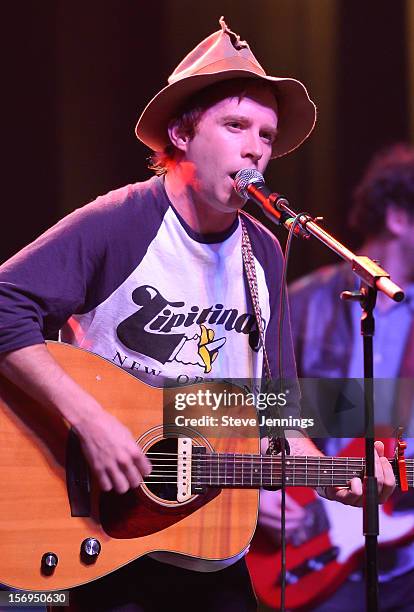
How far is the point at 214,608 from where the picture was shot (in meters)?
2.36

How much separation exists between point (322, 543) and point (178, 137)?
6.47 ft

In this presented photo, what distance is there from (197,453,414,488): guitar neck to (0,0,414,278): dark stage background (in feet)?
4.75

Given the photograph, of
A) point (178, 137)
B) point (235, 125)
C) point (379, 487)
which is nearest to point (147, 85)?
point (178, 137)

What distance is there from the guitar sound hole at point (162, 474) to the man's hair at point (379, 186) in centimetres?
179

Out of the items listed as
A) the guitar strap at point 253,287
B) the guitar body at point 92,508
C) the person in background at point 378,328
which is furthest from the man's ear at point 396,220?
the guitar body at point 92,508

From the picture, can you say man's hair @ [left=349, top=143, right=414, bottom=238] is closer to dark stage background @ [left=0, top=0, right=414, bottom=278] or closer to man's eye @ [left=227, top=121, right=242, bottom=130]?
dark stage background @ [left=0, top=0, right=414, bottom=278]

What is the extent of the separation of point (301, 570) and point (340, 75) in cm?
214

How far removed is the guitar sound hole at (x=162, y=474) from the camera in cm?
238

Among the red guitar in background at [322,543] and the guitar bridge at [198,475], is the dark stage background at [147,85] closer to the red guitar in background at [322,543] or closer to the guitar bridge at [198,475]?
the red guitar in background at [322,543]

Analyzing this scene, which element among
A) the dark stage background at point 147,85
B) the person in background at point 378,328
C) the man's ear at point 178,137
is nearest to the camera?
the man's ear at point 178,137

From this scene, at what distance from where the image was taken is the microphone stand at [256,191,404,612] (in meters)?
1.93

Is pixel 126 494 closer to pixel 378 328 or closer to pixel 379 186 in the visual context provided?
pixel 378 328

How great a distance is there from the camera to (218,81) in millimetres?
2561

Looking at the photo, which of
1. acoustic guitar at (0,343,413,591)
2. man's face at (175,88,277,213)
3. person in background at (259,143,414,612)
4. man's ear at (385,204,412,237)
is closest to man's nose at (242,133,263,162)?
man's face at (175,88,277,213)
